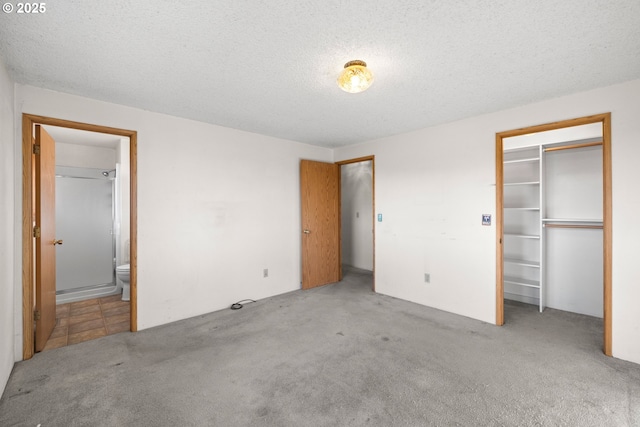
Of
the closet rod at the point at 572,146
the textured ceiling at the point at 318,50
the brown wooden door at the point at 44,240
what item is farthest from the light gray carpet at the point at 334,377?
the textured ceiling at the point at 318,50

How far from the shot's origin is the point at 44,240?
2.73 m

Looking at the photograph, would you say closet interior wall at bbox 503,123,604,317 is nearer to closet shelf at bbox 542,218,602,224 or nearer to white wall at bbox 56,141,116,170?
closet shelf at bbox 542,218,602,224

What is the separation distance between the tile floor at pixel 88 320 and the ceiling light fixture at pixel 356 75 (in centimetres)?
329

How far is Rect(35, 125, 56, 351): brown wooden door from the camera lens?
2611 mm

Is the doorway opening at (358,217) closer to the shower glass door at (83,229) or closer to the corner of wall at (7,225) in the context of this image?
the shower glass door at (83,229)

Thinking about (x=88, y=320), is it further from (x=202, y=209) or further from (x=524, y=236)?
(x=524, y=236)

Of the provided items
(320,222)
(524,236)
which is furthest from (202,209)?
(524,236)

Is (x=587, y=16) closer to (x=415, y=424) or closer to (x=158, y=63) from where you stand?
(x=415, y=424)

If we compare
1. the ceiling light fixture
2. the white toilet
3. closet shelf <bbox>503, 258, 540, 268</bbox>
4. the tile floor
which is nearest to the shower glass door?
the tile floor

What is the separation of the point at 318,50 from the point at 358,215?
4563 mm

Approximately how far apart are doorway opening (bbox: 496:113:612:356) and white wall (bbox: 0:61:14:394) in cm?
434

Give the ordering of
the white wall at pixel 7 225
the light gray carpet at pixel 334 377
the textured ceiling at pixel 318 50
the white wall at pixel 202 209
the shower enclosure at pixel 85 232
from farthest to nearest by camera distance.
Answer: the shower enclosure at pixel 85 232, the white wall at pixel 202 209, the white wall at pixel 7 225, the light gray carpet at pixel 334 377, the textured ceiling at pixel 318 50

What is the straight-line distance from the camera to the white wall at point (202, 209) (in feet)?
10.1

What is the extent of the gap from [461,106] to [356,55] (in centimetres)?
158
